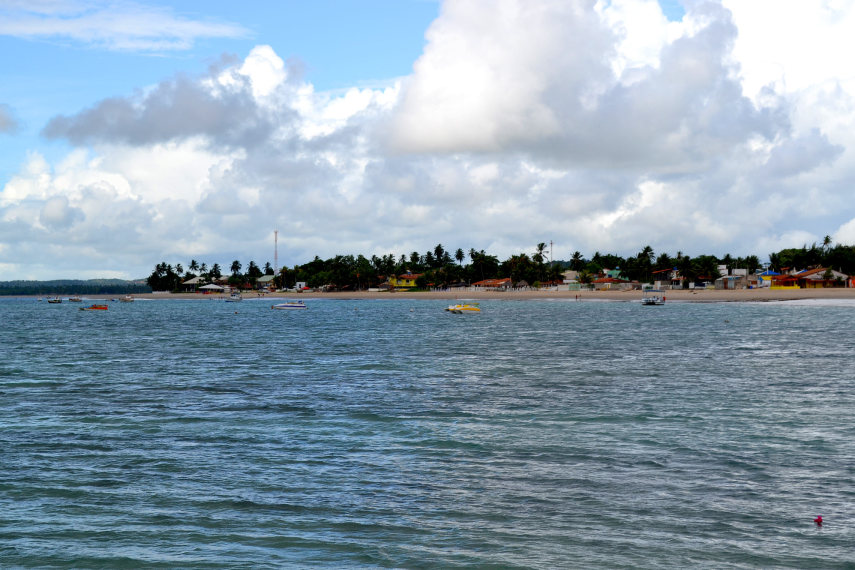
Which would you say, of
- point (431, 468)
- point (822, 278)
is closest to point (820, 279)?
point (822, 278)

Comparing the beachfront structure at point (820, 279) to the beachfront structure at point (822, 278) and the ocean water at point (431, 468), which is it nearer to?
the beachfront structure at point (822, 278)

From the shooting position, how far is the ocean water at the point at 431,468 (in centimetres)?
1270

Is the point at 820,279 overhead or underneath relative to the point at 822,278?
underneath

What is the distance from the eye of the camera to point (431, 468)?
1838 centimetres

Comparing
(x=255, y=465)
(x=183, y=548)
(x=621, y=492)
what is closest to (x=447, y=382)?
(x=255, y=465)

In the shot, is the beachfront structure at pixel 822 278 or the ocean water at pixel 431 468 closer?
the ocean water at pixel 431 468

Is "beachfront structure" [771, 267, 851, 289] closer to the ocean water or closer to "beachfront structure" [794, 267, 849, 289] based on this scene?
"beachfront structure" [794, 267, 849, 289]

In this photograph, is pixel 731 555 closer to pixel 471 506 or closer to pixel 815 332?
pixel 471 506

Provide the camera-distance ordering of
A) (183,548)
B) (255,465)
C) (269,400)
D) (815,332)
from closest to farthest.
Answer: (183,548) < (255,465) < (269,400) < (815,332)

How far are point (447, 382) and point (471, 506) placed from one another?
21276 mm

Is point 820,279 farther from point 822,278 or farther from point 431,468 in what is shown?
point 431,468

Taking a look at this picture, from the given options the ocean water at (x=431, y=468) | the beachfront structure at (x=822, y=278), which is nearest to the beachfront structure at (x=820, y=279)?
the beachfront structure at (x=822, y=278)

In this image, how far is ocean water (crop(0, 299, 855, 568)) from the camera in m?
12.7

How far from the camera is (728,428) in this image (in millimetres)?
22984
